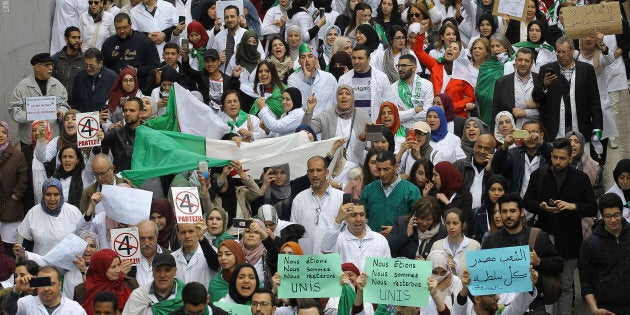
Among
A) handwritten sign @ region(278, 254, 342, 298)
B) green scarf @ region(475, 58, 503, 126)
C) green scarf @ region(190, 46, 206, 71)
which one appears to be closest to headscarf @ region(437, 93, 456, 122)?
green scarf @ region(475, 58, 503, 126)

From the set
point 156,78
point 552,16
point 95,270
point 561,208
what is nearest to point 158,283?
point 95,270

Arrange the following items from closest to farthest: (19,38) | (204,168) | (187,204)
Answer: (187,204) < (204,168) < (19,38)

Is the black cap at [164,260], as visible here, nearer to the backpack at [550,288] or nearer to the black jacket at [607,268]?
the backpack at [550,288]

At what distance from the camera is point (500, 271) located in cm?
1491

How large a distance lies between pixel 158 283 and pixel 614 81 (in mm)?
8714

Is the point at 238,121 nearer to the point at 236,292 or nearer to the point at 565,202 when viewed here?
the point at 565,202

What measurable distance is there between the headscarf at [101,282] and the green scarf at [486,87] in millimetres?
6284

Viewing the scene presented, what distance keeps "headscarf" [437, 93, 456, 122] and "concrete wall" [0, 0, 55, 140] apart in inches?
227

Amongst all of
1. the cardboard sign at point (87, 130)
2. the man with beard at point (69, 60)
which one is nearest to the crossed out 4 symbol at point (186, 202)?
the cardboard sign at point (87, 130)

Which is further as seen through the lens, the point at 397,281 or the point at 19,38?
the point at 19,38

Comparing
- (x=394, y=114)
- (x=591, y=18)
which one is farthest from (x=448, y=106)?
(x=591, y=18)

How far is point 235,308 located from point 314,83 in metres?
6.36

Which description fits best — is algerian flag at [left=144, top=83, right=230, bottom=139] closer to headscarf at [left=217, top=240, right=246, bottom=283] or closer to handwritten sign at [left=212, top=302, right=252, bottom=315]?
headscarf at [left=217, top=240, right=246, bottom=283]

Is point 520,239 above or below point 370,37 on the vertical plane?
below
